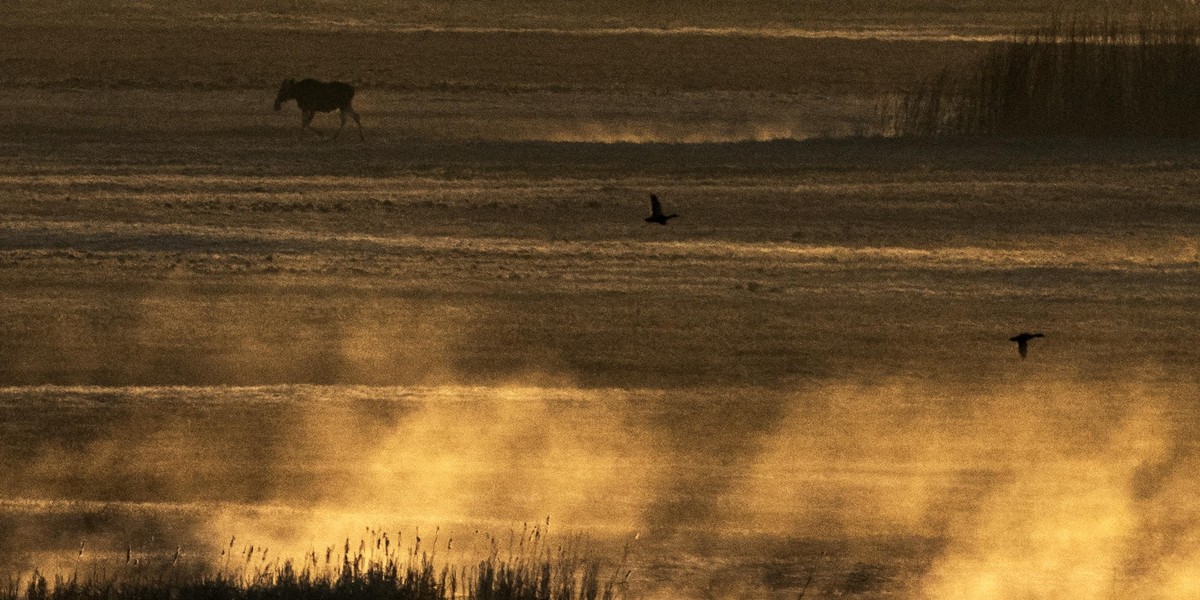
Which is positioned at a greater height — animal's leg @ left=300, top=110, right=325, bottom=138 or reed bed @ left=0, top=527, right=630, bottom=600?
reed bed @ left=0, top=527, right=630, bottom=600

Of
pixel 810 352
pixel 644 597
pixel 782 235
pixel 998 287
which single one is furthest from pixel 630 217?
pixel 644 597

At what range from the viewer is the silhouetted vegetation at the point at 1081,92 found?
25.0 meters

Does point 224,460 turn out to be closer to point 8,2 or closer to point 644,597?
point 644,597

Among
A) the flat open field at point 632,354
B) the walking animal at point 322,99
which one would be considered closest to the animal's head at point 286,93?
the walking animal at point 322,99

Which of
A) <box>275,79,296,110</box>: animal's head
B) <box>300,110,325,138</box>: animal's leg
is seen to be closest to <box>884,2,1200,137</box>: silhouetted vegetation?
<box>300,110,325,138</box>: animal's leg

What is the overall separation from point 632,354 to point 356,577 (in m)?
5.76

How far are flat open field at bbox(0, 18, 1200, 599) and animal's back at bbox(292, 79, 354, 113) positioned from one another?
3.86 feet

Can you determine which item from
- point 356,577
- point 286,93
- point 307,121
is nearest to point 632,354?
point 356,577

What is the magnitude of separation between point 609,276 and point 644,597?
744 cm

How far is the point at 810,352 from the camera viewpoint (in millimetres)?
14492

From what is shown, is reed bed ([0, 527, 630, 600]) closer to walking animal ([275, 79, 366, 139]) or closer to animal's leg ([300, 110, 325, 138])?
walking animal ([275, 79, 366, 139])

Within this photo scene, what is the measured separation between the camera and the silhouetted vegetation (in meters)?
25.0

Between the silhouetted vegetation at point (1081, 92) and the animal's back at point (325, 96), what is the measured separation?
6660 mm

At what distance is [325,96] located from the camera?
87.2 ft
